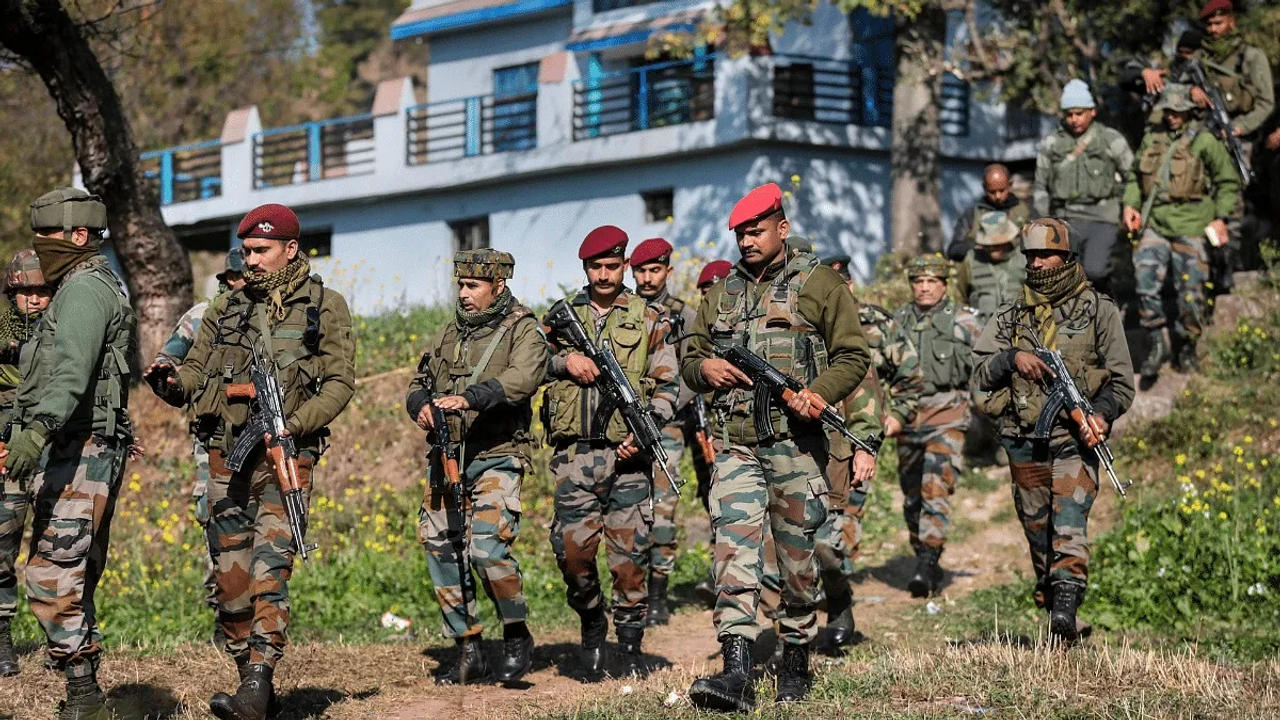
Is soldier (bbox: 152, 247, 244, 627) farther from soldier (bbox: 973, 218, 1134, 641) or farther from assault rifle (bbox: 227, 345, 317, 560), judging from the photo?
soldier (bbox: 973, 218, 1134, 641)

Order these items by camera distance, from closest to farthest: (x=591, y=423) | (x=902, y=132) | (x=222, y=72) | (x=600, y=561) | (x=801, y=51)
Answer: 1. (x=591, y=423)
2. (x=600, y=561)
3. (x=902, y=132)
4. (x=801, y=51)
5. (x=222, y=72)

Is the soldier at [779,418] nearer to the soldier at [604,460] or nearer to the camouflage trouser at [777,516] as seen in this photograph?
the camouflage trouser at [777,516]

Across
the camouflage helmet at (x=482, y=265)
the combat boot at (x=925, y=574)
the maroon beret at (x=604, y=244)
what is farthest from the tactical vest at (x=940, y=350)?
the camouflage helmet at (x=482, y=265)

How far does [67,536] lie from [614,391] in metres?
2.89

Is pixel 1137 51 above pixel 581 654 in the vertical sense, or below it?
above

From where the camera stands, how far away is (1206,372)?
14367mm

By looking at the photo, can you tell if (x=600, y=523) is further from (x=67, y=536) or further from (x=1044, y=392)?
(x=67, y=536)

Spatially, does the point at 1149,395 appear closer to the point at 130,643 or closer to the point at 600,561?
the point at 600,561

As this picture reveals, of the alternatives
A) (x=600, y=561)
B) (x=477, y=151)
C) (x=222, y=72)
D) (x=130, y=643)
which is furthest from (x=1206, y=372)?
(x=222, y=72)

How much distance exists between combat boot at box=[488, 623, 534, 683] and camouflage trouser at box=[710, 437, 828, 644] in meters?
1.44

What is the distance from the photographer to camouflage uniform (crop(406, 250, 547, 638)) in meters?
8.01

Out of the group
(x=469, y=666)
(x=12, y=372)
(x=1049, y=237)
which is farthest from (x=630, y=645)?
(x=12, y=372)

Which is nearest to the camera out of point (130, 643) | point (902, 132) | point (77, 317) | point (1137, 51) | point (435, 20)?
point (77, 317)

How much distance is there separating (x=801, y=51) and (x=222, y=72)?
16.4 meters
